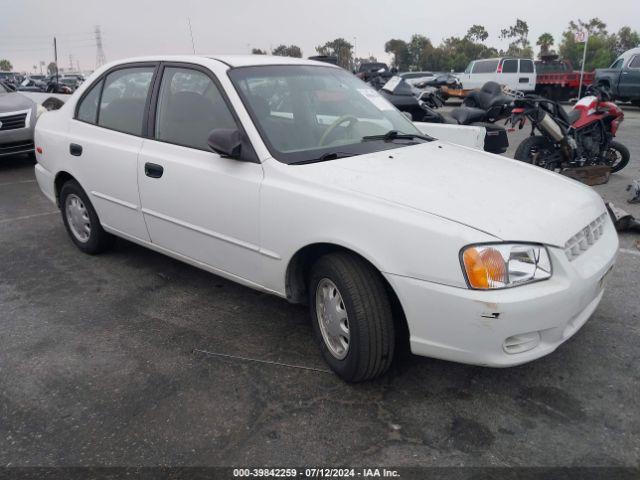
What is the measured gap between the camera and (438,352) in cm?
246

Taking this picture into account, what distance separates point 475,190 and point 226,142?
1.34 metres

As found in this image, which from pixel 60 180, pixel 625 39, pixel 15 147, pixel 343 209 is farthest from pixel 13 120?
pixel 625 39

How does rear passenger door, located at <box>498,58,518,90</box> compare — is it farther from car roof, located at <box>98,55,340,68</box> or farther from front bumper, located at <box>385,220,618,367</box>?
front bumper, located at <box>385,220,618,367</box>

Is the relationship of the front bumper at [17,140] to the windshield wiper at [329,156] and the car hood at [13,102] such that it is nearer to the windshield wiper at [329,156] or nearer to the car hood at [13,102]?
the car hood at [13,102]

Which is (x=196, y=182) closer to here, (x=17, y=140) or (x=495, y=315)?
(x=495, y=315)

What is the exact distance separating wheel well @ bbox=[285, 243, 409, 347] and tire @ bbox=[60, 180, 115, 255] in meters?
2.21

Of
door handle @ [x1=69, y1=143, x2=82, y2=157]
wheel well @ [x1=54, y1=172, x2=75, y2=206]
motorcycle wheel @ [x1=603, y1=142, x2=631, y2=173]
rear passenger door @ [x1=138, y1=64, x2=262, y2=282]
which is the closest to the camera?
rear passenger door @ [x1=138, y1=64, x2=262, y2=282]

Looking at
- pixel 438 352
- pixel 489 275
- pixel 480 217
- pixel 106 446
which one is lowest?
pixel 106 446

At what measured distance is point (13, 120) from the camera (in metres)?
8.54

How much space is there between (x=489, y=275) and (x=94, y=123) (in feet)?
11.0

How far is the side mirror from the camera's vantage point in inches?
117

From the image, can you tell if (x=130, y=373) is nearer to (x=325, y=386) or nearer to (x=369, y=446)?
(x=325, y=386)

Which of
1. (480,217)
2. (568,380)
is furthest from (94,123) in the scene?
(568,380)

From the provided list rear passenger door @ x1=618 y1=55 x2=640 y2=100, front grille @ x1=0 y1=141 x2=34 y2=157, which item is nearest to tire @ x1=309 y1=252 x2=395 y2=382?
front grille @ x1=0 y1=141 x2=34 y2=157
